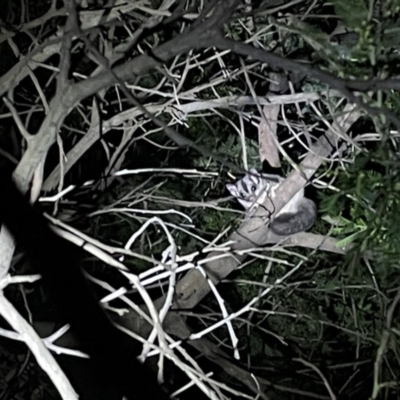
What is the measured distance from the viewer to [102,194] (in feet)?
5.74

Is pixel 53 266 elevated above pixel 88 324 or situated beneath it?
elevated above

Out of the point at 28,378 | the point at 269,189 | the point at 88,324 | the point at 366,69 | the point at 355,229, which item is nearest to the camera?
the point at 366,69

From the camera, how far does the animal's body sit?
166cm

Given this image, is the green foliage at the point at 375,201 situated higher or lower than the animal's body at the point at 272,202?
higher

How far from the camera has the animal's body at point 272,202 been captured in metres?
1.66

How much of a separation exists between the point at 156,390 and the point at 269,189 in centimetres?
56

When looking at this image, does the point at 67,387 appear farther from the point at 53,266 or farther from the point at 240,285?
the point at 240,285

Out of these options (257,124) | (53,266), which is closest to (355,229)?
(257,124)

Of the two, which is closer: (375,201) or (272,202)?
(375,201)

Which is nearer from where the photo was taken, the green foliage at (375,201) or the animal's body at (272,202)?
the green foliage at (375,201)

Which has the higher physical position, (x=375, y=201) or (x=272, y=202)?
(x=375, y=201)

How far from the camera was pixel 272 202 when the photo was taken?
1.66m

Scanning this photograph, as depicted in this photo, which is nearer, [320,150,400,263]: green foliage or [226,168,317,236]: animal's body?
[320,150,400,263]: green foliage

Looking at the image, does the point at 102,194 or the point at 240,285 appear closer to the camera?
the point at 102,194
